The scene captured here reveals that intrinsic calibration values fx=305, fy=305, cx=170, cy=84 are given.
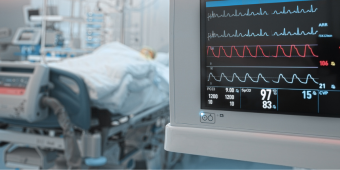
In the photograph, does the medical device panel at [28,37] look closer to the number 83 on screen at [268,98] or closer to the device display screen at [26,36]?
the device display screen at [26,36]

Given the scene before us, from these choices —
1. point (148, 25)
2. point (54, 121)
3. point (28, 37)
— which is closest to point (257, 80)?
point (54, 121)

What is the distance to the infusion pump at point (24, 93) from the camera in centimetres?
158

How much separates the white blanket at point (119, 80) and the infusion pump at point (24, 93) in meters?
0.21

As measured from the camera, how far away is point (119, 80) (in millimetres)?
1850

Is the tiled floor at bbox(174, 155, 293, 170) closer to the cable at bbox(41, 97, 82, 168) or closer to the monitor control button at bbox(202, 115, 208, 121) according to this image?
the cable at bbox(41, 97, 82, 168)

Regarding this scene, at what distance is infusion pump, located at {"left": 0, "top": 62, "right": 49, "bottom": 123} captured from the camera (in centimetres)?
158

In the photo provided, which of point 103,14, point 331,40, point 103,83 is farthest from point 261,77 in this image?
point 103,14

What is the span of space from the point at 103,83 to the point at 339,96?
1334 mm

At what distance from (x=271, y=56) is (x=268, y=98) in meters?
0.10

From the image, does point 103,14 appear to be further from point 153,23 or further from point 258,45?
point 258,45

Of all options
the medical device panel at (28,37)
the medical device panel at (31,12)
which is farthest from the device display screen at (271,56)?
the medical device panel at (31,12)

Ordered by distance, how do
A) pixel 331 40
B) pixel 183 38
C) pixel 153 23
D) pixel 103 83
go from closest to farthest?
pixel 331 40
pixel 183 38
pixel 103 83
pixel 153 23

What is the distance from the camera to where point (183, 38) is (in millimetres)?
765

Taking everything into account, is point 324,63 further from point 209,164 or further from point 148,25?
point 148,25
